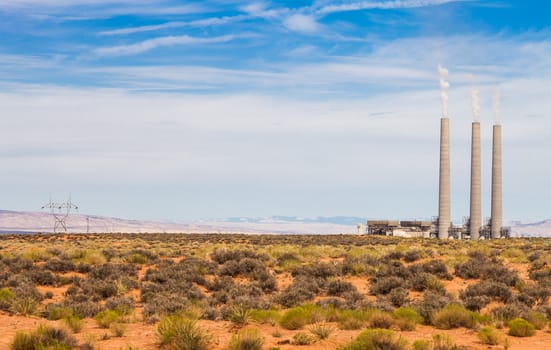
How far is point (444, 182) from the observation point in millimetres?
99625

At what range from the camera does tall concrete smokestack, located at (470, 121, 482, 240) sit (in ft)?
332

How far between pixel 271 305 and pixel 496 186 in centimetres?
8852

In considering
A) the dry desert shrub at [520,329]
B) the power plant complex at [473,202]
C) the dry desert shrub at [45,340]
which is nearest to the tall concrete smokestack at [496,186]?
the power plant complex at [473,202]

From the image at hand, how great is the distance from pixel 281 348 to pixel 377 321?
3.86 meters

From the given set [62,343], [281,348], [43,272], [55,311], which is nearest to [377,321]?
[281,348]

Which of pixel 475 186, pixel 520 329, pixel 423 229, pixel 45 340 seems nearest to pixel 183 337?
pixel 45 340

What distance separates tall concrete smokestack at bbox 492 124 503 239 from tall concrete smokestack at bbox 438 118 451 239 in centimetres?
830

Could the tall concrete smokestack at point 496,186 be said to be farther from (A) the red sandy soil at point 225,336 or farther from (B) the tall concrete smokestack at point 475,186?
(A) the red sandy soil at point 225,336

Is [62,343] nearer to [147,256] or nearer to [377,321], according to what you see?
[377,321]

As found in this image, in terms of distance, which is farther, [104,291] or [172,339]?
[104,291]

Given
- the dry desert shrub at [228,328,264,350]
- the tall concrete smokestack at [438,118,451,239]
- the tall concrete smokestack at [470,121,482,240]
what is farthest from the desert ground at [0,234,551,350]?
the tall concrete smokestack at [470,121,482,240]

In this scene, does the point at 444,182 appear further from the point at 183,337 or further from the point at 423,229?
the point at 183,337

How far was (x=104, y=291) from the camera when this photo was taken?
1001 inches

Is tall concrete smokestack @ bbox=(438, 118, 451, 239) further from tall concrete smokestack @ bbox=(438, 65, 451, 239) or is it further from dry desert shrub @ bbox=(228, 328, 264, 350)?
dry desert shrub @ bbox=(228, 328, 264, 350)
